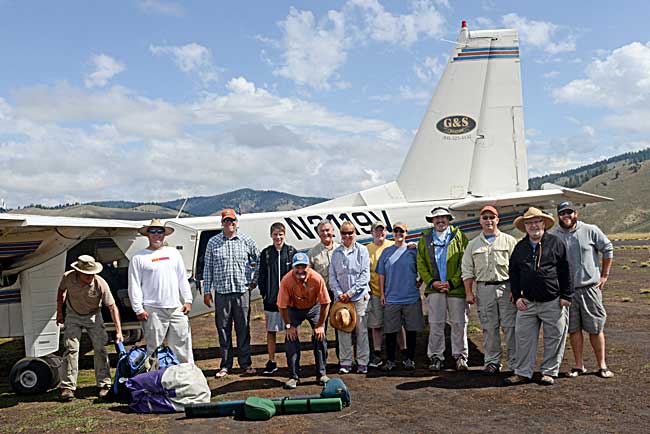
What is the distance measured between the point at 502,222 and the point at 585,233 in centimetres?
260

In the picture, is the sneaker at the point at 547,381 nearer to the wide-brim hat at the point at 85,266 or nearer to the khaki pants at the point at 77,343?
the khaki pants at the point at 77,343

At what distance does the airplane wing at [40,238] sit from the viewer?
700cm

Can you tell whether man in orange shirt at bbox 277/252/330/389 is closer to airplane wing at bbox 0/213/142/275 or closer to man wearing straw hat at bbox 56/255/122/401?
man wearing straw hat at bbox 56/255/122/401

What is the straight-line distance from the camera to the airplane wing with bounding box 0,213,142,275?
700cm

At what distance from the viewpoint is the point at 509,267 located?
6.33 meters

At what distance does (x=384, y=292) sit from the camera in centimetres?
732

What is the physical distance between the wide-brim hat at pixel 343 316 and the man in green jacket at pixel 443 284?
3.48 feet

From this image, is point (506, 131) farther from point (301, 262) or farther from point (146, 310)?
point (146, 310)

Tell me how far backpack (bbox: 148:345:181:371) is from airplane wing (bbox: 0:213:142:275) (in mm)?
2162

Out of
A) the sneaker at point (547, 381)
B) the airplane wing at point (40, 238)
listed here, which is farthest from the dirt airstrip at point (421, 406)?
the airplane wing at point (40, 238)

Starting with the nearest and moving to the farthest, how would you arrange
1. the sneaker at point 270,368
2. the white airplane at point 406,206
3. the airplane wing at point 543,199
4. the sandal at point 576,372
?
the sandal at point 576,372 → the sneaker at point 270,368 → the white airplane at point 406,206 → the airplane wing at point 543,199

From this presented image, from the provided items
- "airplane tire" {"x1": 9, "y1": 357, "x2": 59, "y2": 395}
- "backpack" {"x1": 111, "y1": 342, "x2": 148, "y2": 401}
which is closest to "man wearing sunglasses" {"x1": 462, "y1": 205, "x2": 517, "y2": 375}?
"backpack" {"x1": 111, "y1": 342, "x2": 148, "y2": 401}

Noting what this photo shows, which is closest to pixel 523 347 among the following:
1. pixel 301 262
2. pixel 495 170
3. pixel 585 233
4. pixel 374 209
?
pixel 585 233

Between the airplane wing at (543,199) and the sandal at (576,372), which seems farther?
the airplane wing at (543,199)
